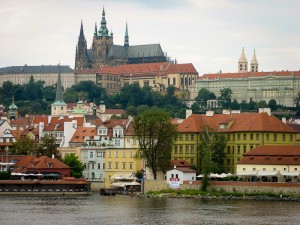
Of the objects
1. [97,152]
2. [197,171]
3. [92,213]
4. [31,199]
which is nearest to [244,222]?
[92,213]

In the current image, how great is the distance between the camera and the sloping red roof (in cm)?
8950

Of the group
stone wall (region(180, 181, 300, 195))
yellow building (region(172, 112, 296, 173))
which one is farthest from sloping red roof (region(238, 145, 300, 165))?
yellow building (region(172, 112, 296, 173))

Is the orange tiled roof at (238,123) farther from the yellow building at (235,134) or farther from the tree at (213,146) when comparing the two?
the tree at (213,146)

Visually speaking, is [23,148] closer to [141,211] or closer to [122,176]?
[122,176]

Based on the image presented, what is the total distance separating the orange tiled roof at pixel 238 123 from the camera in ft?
323

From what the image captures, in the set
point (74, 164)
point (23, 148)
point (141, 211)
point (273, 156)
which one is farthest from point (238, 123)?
point (141, 211)

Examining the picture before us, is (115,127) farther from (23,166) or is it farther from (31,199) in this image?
(31,199)

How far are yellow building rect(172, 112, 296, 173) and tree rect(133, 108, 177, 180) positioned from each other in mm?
6166

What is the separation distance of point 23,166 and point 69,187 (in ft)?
21.5

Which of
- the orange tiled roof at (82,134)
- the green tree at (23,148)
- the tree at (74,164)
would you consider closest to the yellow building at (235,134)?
the tree at (74,164)

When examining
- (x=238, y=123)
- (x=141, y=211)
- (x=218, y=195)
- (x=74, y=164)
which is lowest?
(x=141, y=211)

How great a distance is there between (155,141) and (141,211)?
20.7 meters

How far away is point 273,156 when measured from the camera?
90188 millimetres

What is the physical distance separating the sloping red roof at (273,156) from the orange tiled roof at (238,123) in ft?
19.9
